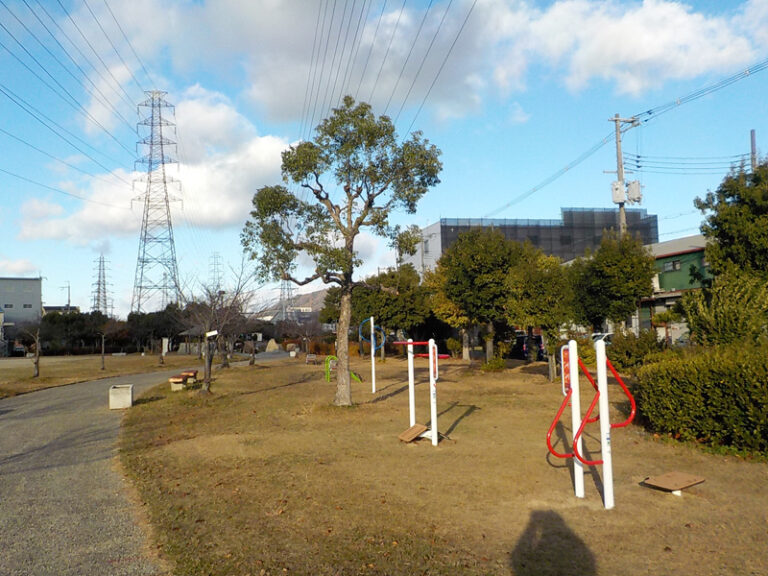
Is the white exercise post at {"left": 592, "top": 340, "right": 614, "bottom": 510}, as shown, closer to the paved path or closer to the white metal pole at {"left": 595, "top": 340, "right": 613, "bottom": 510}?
the white metal pole at {"left": 595, "top": 340, "right": 613, "bottom": 510}

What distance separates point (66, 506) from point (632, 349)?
57.2 ft

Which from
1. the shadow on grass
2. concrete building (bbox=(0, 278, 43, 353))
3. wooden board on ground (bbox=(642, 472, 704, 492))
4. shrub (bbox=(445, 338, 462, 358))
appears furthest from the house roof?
concrete building (bbox=(0, 278, 43, 353))

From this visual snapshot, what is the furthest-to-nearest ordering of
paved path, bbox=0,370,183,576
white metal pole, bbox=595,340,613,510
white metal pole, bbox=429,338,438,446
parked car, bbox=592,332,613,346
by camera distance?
white metal pole, bbox=429,338,438,446 < parked car, bbox=592,332,613,346 < white metal pole, bbox=595,340,613,510 < paved path, bbox=0,370,183,576

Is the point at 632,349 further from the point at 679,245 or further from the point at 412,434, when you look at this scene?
the point at 679,245

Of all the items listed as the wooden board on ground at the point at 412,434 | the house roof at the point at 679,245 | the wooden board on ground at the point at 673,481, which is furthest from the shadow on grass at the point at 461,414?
the house roof at the point at 679,245

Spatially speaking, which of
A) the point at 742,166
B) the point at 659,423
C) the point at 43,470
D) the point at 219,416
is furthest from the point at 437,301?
the point at 43,470

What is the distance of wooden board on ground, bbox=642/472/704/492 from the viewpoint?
6.36 meters

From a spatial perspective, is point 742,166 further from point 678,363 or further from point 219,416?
point 219,416

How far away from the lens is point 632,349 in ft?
63.6

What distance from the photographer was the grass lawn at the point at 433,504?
4807 mm

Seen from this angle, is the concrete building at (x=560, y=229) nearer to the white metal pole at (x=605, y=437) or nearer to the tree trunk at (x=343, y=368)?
the tree trunk at (x=343, y=368)

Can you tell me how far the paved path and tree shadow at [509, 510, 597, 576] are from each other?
9.97ft

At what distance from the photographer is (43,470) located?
28.6 ft

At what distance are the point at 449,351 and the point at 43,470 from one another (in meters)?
32.2
